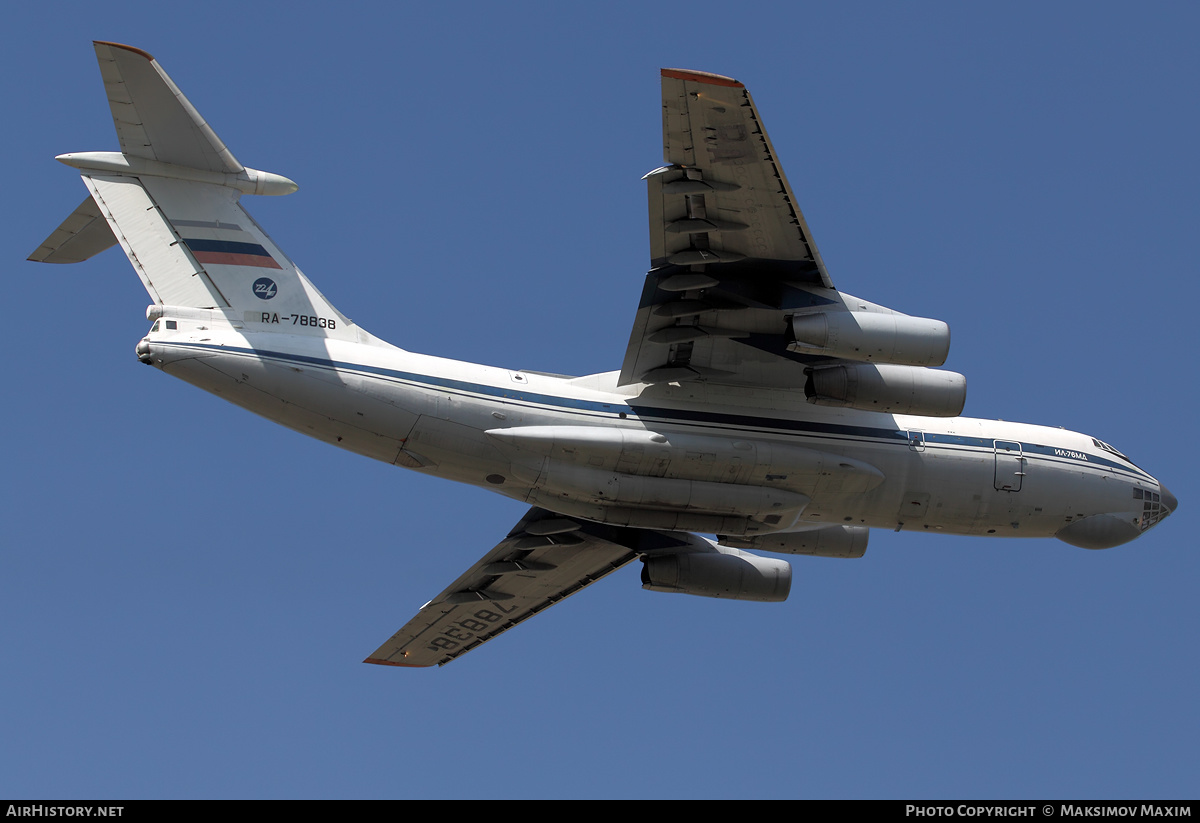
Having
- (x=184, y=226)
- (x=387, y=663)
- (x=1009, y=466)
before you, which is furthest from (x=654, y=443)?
(x=387, y=663)

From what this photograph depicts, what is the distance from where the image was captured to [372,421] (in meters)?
12.0

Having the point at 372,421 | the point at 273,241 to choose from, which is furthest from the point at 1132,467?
the point at 273,241

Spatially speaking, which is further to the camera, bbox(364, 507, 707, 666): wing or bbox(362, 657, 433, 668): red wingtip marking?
bbox(362, 657, 433, 668): red wingtip marking

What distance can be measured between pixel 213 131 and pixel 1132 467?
10.1 metres

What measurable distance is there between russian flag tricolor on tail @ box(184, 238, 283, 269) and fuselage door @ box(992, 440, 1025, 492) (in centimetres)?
744

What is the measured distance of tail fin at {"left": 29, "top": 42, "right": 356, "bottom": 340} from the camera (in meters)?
12.1

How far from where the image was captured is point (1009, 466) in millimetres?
13906

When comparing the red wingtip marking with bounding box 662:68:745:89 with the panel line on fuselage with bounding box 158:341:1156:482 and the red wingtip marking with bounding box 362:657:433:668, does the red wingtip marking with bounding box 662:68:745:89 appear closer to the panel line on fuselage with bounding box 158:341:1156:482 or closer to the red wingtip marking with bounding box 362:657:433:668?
the panel line on fuselage with bounding box 158:341:1156:482

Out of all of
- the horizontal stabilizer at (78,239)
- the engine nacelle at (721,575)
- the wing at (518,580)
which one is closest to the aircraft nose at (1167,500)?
the engine nacelle at (721,575)

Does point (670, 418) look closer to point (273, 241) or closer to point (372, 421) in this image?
point (372, 421)

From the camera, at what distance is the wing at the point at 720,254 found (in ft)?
34.6

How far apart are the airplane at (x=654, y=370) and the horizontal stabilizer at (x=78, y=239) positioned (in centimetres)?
2

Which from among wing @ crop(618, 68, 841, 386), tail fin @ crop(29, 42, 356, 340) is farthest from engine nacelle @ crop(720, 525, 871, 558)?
tail fin @ crop(29, 42, 356, 340)
